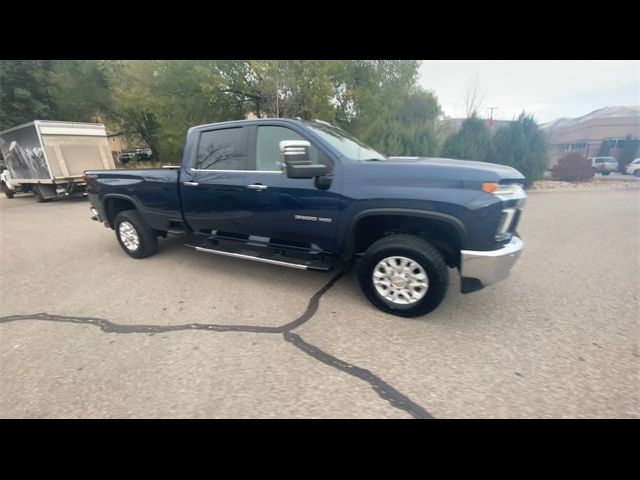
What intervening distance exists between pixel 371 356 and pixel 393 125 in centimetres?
1337

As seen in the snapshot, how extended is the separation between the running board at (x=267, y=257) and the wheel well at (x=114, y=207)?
167 centimetres

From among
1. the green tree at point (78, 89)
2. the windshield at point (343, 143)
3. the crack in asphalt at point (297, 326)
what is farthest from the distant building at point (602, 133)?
the green tree at point (78, 89)

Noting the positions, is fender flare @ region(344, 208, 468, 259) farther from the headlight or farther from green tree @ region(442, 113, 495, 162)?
green tree @ region(442, 113, 495, 162)

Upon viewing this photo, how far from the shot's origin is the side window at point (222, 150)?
367cm

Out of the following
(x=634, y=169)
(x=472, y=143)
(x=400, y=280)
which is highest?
(x=472, y=143)

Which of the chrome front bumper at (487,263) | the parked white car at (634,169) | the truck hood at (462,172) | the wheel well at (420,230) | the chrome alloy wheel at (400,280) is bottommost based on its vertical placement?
the parked white car at (634,169)

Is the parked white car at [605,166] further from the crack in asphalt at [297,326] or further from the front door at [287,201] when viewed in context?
the crack in asphalt at [297,326]

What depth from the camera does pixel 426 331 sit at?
2791 millimetres

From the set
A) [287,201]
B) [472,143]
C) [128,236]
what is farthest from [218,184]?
[472,143]

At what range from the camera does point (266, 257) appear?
3598 mm

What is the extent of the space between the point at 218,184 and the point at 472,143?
13.9 meters

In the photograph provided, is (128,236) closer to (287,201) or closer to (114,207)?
(114,207)

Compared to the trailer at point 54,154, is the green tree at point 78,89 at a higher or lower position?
higher
